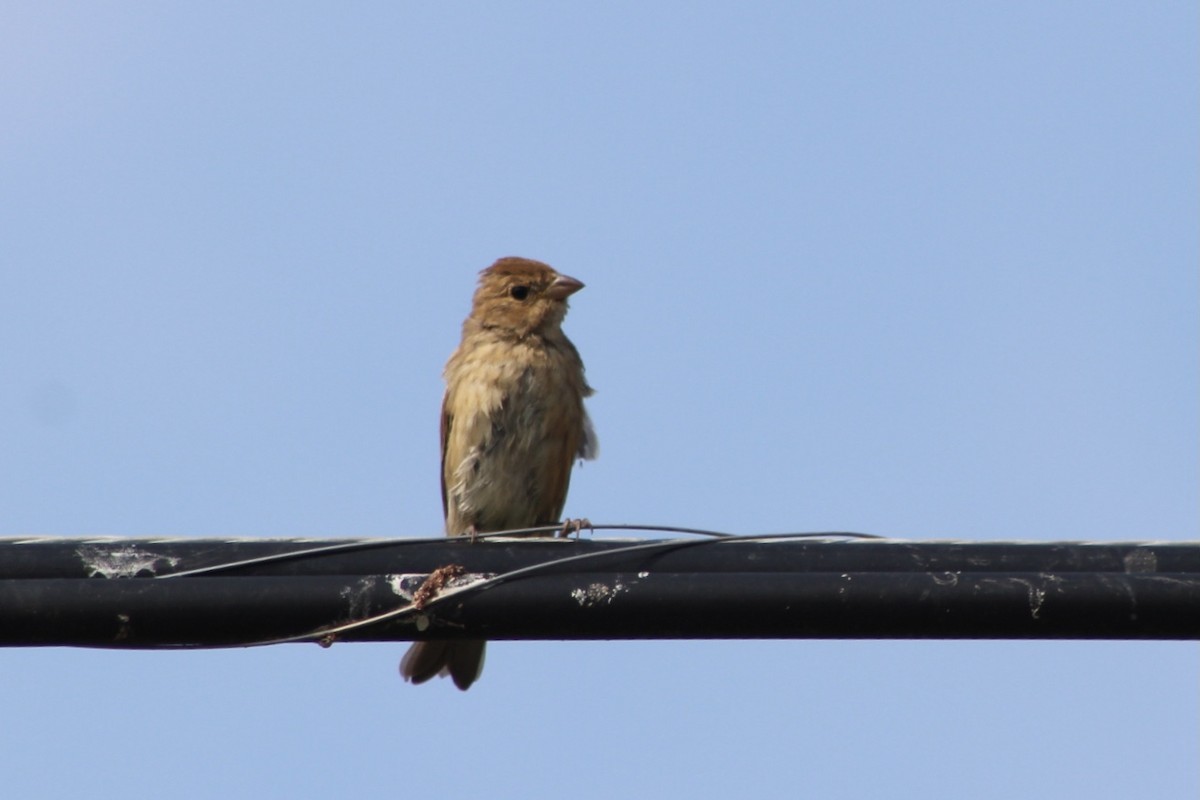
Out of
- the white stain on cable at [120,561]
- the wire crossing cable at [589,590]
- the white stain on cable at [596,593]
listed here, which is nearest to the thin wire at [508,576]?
the wire crossing cable at [589,590]

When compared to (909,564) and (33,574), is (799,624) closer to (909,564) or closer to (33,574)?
(909,564)

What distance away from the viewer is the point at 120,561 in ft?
15.4

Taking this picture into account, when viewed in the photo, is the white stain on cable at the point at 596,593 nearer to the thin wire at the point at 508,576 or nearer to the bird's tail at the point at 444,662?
the thin wire at the point at 508,576

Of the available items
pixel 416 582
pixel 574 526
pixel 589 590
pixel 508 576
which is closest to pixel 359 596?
pixel 416 582

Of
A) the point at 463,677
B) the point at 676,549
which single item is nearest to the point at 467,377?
the point at 463,677

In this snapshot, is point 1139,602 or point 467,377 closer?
point 1139,602

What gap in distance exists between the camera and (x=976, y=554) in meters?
4.54

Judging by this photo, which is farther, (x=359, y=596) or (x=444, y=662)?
(x=444, y=662)

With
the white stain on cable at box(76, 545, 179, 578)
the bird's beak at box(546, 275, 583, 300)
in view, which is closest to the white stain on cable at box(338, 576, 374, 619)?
the white stain on cable at box(76, 545, 179, 578)

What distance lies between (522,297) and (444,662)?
2.06 m

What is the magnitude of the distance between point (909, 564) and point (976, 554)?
172 millimetres

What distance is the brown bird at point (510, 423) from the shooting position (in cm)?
873

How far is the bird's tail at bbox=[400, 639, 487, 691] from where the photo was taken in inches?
322

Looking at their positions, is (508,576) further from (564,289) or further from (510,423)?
(564,289)
